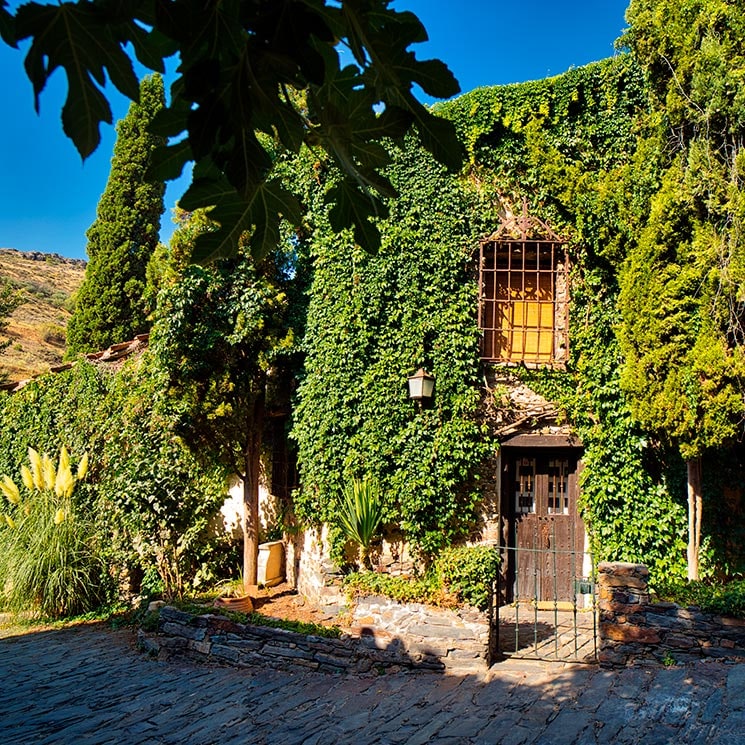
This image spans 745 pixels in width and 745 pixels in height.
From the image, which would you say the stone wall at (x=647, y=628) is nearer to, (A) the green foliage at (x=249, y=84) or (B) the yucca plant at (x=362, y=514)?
(B) the yucca plant at (x=362, y=514)

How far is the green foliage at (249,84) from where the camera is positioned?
123 cm

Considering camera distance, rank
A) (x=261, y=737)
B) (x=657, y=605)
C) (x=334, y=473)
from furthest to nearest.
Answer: (x=334, y=473)
(x=657, y=605)
(x=261, y=737)

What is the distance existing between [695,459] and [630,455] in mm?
891

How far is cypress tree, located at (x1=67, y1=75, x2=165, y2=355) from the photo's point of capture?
47.5ft

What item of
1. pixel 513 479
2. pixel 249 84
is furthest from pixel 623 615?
pixel 249 84

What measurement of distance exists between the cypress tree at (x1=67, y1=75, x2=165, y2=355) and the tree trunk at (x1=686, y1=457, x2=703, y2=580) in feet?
38.4

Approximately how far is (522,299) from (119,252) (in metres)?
9.93

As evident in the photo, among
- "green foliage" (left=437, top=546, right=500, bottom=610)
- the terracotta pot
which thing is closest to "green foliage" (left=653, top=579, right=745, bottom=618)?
"green foliage" (left=437, top=546, right=500, bottom=610)

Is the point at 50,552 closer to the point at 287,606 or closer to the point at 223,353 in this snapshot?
the point at 287,606

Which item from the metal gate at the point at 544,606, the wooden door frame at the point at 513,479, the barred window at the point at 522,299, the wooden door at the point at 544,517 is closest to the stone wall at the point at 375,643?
the metal gate at the point at 544,606

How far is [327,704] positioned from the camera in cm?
532

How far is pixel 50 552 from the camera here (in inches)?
321

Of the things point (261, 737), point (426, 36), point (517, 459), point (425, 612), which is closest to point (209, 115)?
point (426, 36)

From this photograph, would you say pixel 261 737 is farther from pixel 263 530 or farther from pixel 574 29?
pixel 574 29
